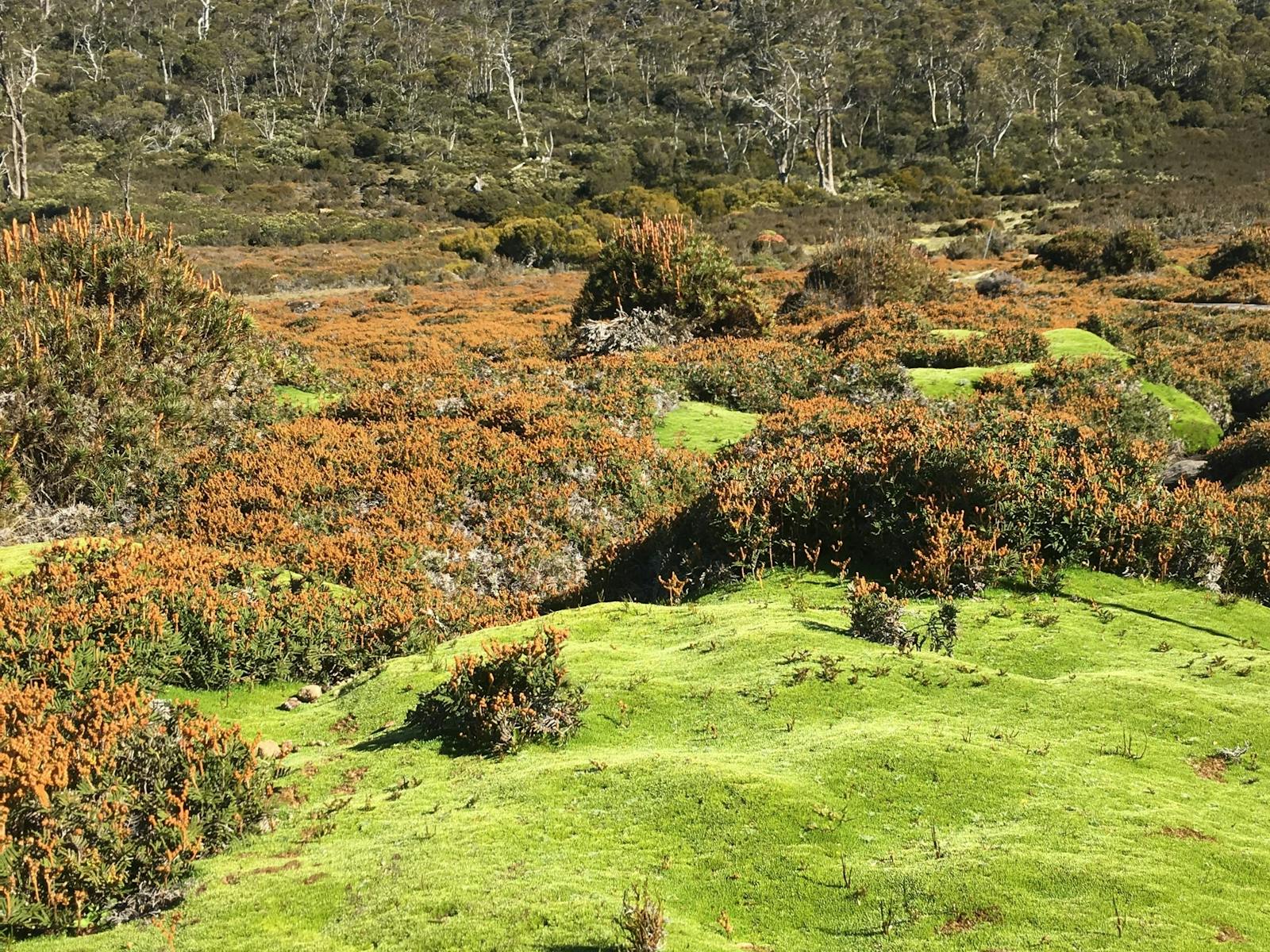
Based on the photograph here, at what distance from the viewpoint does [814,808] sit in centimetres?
444

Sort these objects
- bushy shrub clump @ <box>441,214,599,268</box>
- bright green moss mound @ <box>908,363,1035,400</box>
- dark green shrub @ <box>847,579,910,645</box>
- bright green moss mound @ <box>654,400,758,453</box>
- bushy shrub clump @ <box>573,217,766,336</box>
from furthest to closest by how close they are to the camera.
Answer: bushy shrub clump @ <box>441,214,599,268</box> → bushy shrub clump @ <box>573,217,766,336</box> → bright green moss mound @ <box>908,363,1035,400</box> → bright green moss mound @ <box>654,400,758,453</box> → dark green shrub @ <box>847,579,910,645</box>

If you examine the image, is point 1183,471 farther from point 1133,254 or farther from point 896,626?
point 1133,254

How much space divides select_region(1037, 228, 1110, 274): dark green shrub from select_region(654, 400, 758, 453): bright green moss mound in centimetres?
2652

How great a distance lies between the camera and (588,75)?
13338cm

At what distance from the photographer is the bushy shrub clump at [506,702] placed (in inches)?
229

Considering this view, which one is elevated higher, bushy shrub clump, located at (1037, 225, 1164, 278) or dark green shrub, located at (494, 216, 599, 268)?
dark green shrub, located at (494, 216, 599, 268)

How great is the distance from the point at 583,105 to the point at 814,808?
135 meters

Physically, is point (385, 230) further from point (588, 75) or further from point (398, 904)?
point (588, 75)

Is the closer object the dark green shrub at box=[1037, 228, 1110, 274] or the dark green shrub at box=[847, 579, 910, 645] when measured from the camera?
the dark green shrub at box=[847, 579, 910, 645]

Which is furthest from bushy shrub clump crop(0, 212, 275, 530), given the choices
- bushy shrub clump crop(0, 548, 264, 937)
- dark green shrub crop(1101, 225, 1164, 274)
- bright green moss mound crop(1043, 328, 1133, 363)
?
dark green shrub crop(1101, 225, 1164, 274)

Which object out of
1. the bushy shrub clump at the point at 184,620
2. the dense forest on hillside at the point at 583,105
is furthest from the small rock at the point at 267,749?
the dense forest on hillside at the point at 583,105

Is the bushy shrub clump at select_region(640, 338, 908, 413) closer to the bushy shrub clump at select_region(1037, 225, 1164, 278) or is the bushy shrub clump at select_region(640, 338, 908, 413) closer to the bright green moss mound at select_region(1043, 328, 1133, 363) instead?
the bright green moss mound at select_region(1043, 328, 1133, 363)

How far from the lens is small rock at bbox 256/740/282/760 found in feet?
18.9

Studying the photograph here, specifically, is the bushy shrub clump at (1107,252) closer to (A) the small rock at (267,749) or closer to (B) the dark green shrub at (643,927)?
(A) the small rock at (267,749)
